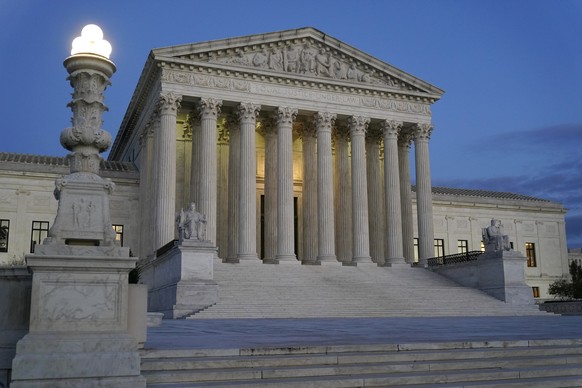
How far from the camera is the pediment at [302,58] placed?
41812 millimetres

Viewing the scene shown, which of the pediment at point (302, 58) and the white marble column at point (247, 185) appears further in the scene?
the pediment at point (302, 58)

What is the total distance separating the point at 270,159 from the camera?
151 feet

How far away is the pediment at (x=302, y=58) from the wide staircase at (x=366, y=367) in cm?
3279

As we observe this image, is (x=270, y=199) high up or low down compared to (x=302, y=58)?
down

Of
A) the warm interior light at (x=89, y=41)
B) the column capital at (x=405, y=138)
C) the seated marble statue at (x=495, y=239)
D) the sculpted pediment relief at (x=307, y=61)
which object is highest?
the sculpted pediment relief at (x=307, y=61)

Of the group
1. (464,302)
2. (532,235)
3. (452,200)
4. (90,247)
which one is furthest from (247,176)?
(532,235)

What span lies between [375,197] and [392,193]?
2.86 m

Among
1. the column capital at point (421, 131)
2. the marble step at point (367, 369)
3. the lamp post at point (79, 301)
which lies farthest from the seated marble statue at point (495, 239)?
the lamp post at point (79, 301)

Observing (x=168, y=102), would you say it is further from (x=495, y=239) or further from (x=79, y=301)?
(x=79, y=301)

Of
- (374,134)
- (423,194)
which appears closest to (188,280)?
(423,194)

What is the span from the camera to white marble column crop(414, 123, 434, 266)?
4666cm

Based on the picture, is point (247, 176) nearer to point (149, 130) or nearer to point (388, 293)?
point (149, 130)

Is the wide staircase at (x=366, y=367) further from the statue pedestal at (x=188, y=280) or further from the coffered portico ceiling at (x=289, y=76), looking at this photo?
the coffered portico ceiling at (x=289, y=76)

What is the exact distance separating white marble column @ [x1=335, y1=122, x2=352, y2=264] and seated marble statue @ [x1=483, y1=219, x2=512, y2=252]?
1189 centimetres
